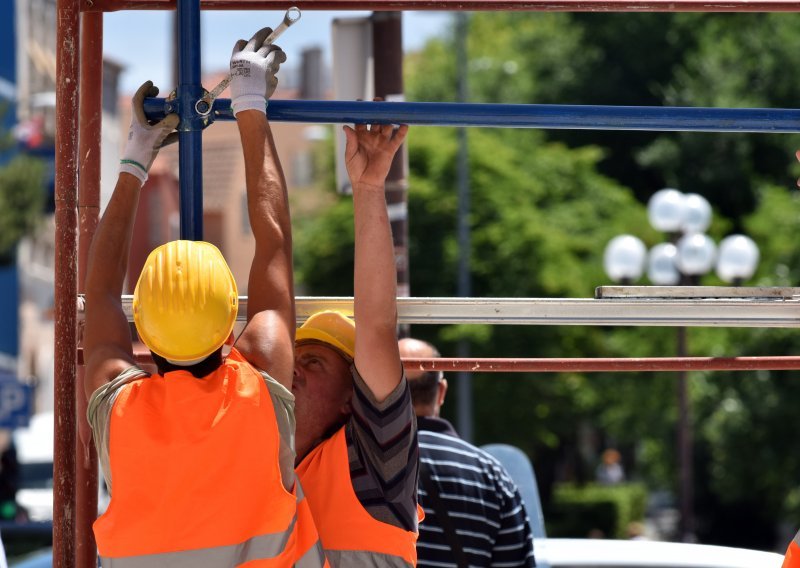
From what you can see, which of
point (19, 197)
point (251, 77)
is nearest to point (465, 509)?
point (251, 77)

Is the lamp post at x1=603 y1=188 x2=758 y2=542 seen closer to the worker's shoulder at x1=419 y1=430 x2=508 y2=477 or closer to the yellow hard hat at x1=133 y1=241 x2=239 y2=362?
the worker's shoulder at x1=419 y1=430 x2=508 y2=477

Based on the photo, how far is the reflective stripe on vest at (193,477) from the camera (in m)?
2.20

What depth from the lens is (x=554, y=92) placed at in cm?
3322

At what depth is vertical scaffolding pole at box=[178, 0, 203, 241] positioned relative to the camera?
8.35ft

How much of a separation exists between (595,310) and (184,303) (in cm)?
95

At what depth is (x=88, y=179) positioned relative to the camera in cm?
282

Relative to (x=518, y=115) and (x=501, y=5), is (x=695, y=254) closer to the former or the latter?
(x=501, y=5)

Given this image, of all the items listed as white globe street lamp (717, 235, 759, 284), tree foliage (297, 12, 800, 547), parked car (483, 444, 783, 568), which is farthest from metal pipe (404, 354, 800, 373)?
tree foliage (297, 12, 800, 547)

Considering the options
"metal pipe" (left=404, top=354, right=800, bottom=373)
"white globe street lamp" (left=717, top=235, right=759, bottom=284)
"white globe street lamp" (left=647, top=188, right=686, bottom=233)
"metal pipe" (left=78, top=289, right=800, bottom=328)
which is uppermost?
"white globe street lamp" (left=647, top=188, right=686, bottom=233)

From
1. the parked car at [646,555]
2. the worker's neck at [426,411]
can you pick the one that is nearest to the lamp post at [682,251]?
the parked car at [646,555]

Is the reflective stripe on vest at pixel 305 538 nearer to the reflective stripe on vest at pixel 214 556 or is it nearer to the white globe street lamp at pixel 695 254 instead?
the reflective stripe on vest at pixel 214 556

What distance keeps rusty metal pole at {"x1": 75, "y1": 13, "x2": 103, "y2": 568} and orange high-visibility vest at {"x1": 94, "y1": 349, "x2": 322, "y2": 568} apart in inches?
18.2

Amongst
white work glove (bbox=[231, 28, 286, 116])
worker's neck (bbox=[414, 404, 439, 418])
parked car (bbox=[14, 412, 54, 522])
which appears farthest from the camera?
parked car (bbox=[14, 412, 54, 522])

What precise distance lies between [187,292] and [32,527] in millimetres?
6267
